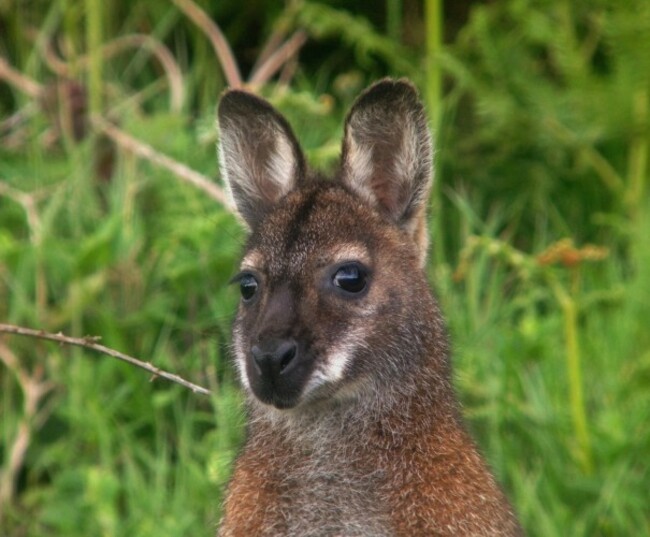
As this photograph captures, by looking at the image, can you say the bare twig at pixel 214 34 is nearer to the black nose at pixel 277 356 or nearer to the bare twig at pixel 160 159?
the bare twig at pixel 160 159

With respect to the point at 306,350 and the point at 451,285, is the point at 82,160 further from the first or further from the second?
the point at 306,350

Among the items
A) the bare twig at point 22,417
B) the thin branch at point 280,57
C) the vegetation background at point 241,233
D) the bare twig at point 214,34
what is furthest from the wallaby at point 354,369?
the thin branch at point 280,57

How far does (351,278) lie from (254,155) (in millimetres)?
769

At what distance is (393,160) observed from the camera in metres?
5.06

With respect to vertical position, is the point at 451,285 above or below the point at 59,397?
above

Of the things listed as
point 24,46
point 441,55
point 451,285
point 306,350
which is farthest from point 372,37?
point 306,350

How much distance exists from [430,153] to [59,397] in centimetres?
240

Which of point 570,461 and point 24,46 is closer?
point 570,461

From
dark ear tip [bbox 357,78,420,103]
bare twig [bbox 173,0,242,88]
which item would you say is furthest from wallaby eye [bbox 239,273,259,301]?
bare twig [bbox 173,0,242,88]

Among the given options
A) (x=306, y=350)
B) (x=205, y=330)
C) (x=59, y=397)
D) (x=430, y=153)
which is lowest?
(x=59, y=397)

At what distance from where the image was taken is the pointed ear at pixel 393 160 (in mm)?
4965

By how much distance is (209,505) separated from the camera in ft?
19.1

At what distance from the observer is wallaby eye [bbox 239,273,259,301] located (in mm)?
4820

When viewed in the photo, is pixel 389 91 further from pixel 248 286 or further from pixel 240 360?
pixel 240 360
